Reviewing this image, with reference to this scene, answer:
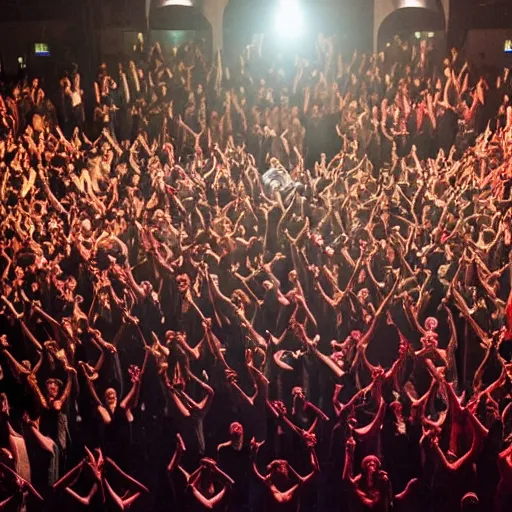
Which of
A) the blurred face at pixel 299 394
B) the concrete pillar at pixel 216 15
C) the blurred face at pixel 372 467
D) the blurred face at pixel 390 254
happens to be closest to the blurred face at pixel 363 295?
the blurred face at pixel 390 254

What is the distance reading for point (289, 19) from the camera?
635cm

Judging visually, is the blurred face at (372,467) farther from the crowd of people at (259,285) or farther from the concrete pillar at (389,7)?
the concrete pillar at (389,7)

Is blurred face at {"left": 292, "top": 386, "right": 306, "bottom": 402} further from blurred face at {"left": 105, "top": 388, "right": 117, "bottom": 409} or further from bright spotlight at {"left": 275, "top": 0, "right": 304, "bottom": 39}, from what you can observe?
bright spotlight at {"left": 275, "top": 0, "right": 304, "bottom": 39}

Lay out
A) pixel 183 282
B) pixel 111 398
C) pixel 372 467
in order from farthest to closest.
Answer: pixel 183 282 → pixel 111 398 → pixel 372 467

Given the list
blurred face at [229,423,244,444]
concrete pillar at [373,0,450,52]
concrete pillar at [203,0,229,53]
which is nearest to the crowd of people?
blurred face at [229,423,244,444]

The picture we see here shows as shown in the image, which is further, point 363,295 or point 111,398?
point 363,295

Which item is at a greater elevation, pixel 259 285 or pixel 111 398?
pixel 259 285

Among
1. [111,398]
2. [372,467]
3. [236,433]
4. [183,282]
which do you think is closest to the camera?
[372,467]

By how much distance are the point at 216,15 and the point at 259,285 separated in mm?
2289

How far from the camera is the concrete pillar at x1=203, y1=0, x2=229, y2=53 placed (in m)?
6.26

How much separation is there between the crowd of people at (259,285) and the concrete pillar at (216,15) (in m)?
0.18

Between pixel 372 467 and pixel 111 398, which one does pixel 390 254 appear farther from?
pixel 111 398

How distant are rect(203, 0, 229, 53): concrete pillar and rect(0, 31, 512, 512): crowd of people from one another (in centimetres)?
18

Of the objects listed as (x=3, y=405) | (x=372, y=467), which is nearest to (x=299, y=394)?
(x=372, y=467)
